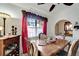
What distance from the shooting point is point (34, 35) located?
2.11 m

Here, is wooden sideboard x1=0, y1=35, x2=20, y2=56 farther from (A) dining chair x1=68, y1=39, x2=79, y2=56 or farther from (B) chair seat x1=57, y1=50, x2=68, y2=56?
(A) dining chair x1=68, y1=39, x2=79, y2=56

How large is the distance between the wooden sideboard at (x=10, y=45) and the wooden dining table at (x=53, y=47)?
0.31 m

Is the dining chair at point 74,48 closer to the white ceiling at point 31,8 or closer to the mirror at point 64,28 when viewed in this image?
the mirror at point 64,28

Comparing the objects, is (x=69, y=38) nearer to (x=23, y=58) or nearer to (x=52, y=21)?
(x=52, y=21)

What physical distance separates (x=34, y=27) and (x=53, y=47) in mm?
396

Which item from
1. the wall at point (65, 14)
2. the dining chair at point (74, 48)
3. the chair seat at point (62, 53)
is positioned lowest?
the chair seat at point (62, 53)

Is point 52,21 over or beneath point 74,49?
over

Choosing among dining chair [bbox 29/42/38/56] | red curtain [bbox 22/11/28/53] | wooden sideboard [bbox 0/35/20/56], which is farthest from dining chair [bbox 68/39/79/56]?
wooden sideboard [bbox 0/35/20/56]

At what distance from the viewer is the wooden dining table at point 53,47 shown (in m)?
2.05

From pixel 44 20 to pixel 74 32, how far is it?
1.49 ft

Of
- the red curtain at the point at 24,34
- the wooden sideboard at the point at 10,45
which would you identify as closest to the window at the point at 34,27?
the red curtain at the point at 24,34

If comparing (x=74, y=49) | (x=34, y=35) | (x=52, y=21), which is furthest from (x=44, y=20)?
(x=74, y=49)

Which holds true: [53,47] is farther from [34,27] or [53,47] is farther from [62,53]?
[34,27]

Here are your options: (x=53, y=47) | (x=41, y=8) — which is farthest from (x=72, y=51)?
(x=41, y=8)
